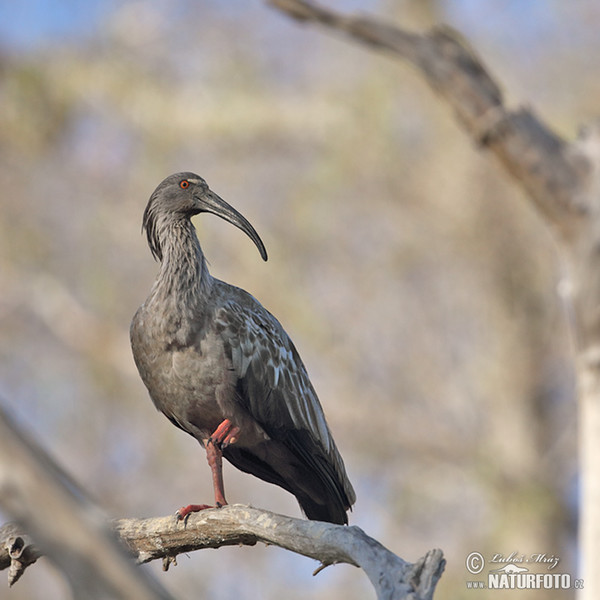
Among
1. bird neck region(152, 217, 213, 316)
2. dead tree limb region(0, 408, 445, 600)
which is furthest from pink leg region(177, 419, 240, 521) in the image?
bird neck region(152, 217, 213, 316)

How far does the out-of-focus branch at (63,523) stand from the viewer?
2.06 meters

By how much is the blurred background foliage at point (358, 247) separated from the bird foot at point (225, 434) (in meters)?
12.7

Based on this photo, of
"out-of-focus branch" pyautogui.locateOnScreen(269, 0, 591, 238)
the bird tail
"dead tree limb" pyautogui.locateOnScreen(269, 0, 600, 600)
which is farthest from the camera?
"out-of-focus branch" pyautogui.locateOnScreen(269, 0, 591, 238)

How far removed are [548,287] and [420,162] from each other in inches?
143

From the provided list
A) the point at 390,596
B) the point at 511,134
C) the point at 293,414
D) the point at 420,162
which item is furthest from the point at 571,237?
the point at 420,162

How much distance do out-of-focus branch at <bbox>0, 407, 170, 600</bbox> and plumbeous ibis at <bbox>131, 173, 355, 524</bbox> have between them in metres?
2.58

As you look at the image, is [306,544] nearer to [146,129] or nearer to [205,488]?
[146,129]

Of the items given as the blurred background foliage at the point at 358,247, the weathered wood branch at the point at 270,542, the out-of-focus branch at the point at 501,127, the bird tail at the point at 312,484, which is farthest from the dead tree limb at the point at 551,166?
the blurred background foliage at the point at 358,247

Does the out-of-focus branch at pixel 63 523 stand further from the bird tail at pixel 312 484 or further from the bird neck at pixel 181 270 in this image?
the bird tail at pixel 312 484

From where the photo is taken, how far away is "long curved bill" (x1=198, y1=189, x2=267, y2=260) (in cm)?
452

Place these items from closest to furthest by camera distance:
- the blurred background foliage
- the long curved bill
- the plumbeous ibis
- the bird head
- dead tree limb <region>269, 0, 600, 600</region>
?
1. the long curved bill
2. the bird head
3. the plumbeous ibis
4. dead tree limb <region>269, 0, 600, 600</region>
5. the blurred background foliage

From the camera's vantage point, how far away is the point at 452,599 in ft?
64.2

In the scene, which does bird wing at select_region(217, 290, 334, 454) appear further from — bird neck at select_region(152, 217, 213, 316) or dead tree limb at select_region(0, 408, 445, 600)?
dead tree limb at select_region(0, 408, 445, 600)

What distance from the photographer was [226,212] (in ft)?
15.1
